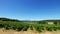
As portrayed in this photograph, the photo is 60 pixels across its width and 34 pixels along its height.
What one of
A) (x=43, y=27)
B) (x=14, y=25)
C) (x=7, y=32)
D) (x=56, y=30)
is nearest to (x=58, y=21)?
(x=56, y=30)

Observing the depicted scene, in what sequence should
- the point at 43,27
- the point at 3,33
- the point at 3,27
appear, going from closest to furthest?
the point at 3,33 < the point at 3,27 < the point at 43,27

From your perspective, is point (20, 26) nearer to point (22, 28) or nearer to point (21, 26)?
point (21, 26)

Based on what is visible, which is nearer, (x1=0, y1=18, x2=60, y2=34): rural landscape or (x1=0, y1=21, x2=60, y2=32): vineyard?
(x1=0, y1=18, x2=60, y2=34): rural landscape

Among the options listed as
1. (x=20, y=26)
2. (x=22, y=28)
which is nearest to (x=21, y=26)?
(x=20, y=26)

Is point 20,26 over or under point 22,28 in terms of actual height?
over

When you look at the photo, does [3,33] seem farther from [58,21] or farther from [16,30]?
[58,21]

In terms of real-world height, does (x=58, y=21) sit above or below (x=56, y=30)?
above

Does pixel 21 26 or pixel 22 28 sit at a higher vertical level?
pixel 21 26

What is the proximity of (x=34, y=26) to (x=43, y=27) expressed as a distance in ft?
4.44

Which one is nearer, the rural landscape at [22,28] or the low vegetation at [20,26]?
the rural landscape at [22,28]

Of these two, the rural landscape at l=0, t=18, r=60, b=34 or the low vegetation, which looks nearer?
the rural landscape at l=0, t=18, r=60, b=34

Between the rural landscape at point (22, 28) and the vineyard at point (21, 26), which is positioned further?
the vineyard at point (21, 26)

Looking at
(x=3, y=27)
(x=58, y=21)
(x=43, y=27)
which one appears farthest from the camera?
(x=58, y=21)

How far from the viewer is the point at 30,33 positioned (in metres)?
13.8
